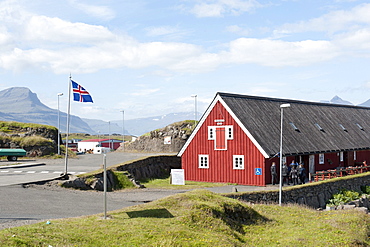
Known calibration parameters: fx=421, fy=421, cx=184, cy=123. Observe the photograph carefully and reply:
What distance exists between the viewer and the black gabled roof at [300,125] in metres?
36.4

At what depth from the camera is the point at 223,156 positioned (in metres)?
36.4

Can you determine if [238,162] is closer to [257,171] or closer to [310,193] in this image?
[257,171]

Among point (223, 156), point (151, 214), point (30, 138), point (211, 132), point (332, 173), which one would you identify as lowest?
point (151, 214)

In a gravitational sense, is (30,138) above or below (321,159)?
above

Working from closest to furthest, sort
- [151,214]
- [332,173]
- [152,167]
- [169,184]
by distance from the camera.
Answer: [151,214] < [169,184] < [332,173] < [152,167]

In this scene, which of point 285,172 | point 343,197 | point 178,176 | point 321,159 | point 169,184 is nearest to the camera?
point 343,197

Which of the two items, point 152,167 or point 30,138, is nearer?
point 152,167

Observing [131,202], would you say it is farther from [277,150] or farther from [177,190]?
[277,150]

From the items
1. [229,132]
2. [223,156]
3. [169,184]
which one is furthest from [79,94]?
[223,156]

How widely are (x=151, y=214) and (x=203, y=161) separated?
68.5ft

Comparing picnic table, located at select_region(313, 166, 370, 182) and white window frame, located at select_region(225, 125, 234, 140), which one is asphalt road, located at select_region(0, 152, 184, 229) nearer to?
white window frame, located at select_region(225, 125, 234, 140)

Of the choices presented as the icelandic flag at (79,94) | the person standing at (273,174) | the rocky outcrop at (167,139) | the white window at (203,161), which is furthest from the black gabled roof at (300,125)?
the rocky outcrop at (167,139)

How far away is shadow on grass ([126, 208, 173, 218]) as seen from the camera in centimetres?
1683

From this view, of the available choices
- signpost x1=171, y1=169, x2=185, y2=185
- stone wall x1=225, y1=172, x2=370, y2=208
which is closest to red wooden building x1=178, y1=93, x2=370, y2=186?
signpost x1=171, y1=169, x2=185, y2=185
